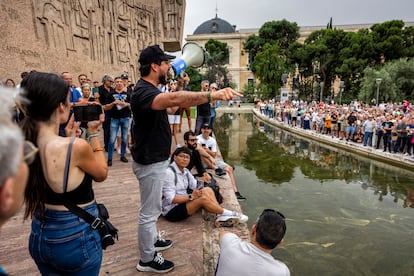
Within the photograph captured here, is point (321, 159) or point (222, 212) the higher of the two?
point (222, 212)

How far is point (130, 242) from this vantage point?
3.02 metres

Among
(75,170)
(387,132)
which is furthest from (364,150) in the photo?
(75,170)

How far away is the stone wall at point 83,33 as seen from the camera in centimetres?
690

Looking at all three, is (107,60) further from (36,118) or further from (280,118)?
(280,118)

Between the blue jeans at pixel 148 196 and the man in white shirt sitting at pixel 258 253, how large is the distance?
732 mm

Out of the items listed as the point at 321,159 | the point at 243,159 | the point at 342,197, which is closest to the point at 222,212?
the point at 342,197

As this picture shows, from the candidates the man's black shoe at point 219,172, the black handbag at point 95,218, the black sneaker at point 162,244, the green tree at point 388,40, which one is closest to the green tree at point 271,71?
the green tree at point 388,40

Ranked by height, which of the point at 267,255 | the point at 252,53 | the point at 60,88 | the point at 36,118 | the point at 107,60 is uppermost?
the point at 252,53

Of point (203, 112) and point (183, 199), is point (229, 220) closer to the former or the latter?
point (183, 199)

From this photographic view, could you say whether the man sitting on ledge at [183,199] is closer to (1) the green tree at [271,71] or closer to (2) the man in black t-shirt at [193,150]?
(2) the man in black t-shirt at [193,150]

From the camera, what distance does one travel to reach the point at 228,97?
6.38ft

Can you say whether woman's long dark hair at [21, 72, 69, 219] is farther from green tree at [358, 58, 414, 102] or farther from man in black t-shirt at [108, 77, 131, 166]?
green tree at [358, 58, 414, 102]

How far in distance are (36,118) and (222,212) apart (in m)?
2.80

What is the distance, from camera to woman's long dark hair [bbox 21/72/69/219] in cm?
135
